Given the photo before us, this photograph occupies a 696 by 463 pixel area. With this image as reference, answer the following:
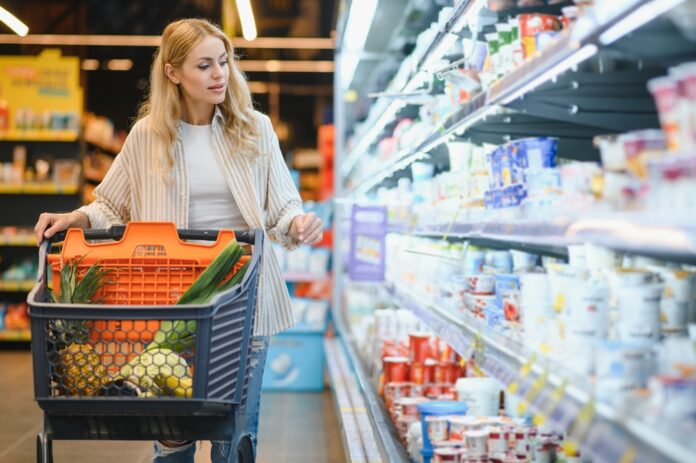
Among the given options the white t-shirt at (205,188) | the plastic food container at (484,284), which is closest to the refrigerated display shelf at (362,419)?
the plastic food container at (484,284)

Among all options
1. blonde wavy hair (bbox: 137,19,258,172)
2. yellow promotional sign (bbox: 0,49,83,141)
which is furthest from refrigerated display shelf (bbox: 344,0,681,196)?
yellow promotional sign (bbox: 0,49,83,141)

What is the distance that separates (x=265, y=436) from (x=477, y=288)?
2448 millimetres

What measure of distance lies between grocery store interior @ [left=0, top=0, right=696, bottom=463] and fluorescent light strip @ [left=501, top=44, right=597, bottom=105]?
0.4 inches

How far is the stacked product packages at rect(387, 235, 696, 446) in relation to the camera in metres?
1.33

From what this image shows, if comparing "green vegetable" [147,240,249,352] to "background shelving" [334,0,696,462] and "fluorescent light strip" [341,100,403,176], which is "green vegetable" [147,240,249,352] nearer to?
"background shelving" [334,0,696,462]

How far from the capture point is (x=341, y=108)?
7328 mm

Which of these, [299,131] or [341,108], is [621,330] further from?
[299,131]

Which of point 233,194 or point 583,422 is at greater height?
point 233,194

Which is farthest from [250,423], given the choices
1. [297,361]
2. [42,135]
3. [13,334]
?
[42,135]

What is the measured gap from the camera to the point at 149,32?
12.5 metres

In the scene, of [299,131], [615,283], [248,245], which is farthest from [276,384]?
[299,131]

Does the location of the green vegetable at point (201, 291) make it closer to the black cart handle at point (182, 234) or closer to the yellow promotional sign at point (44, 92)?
the black cart handle at point (182, 234)

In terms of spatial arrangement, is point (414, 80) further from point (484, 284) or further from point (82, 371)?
point (82, 371)

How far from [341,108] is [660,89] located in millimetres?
6039
